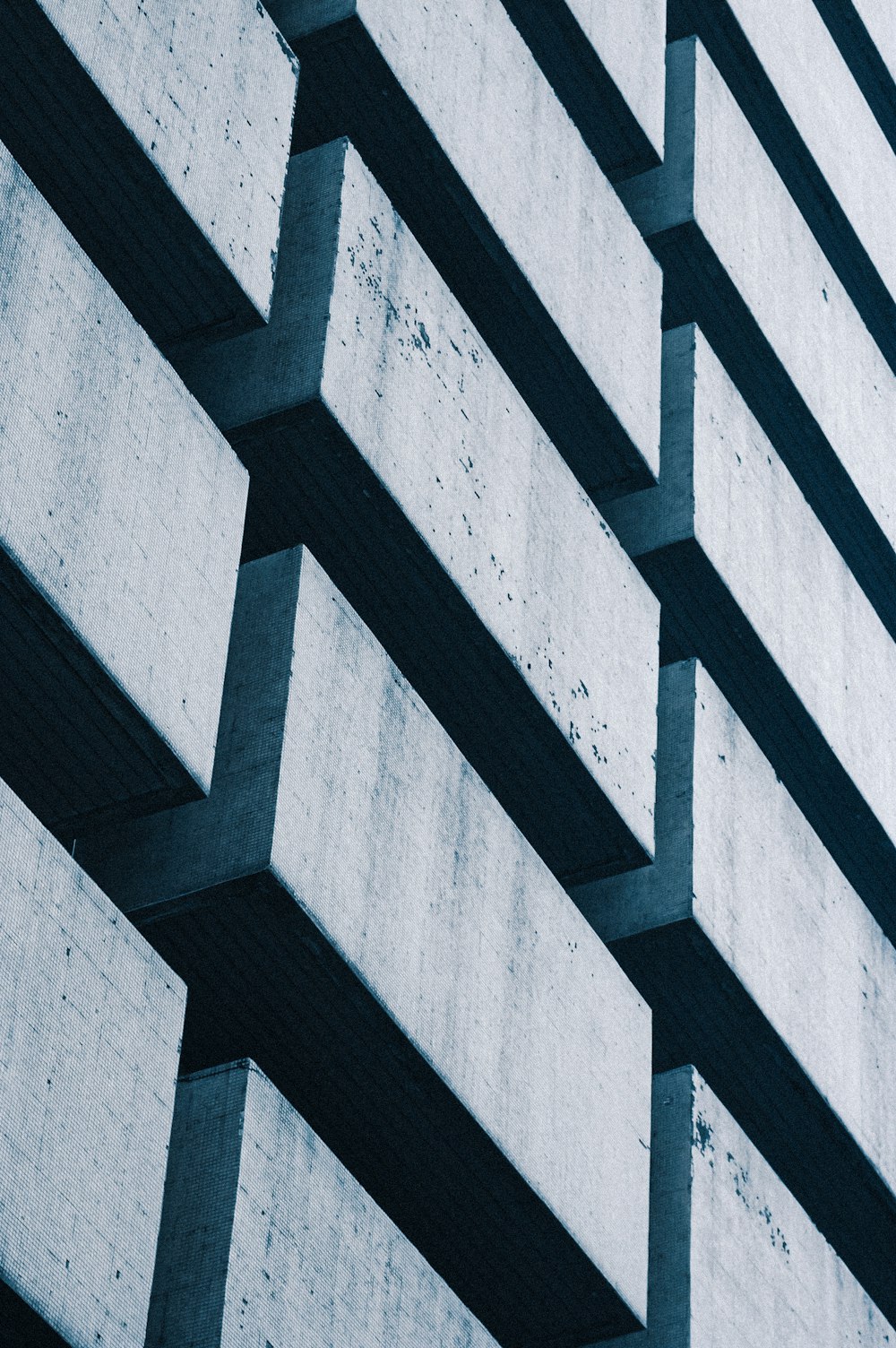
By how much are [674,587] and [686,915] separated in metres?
2.93

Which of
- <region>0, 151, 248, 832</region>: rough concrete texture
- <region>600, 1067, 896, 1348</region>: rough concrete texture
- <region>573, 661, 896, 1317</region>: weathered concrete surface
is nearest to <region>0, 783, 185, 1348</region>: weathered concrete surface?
<region>0, 151, 248, 832</region>: rough concrete texture

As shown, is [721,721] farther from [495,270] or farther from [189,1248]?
[189,1248]

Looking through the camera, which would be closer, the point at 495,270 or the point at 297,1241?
the point at 297,1241

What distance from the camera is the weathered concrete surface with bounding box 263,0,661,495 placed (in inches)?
573

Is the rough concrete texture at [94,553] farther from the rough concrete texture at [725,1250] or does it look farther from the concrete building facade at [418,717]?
the rough concrete texture at [725,1250]

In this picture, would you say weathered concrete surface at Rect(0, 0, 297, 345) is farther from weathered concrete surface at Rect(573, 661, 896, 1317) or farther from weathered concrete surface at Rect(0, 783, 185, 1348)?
weathered concrete surface at Rect(573, 661, 896, 1317)

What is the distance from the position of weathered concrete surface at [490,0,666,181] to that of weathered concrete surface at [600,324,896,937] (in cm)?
175

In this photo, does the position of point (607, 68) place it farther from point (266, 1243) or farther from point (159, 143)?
point (266, 1243)

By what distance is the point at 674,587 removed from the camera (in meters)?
16.6

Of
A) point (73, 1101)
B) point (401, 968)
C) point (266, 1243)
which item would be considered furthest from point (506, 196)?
point (73, 1101)

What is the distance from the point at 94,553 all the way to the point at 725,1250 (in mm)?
6020

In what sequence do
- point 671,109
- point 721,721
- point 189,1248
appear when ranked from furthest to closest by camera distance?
1. point 671,109
2. point 721,721
3. point 189,1248

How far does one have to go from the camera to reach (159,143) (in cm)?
1193

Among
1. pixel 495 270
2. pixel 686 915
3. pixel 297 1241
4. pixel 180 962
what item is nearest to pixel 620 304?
pixel 495 270
